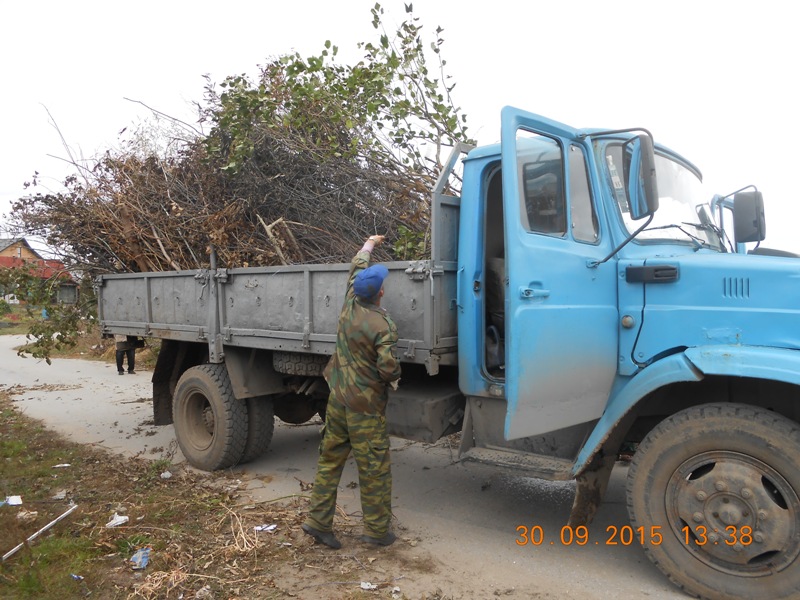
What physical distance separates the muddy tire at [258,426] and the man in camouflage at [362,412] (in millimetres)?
1891

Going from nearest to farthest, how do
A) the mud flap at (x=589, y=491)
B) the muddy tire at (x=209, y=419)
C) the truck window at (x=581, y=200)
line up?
1. the mud flap at (x=589, y=491)
2. the truck window at (x=581, y=200)
3. the muddy tire at (x=209, y=419)

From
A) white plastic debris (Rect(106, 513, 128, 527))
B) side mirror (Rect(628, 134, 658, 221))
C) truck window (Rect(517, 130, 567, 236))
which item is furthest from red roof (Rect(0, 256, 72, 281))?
side mirror (Rect(628, 134, 658, 221))

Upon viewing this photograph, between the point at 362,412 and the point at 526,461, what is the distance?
1076mm

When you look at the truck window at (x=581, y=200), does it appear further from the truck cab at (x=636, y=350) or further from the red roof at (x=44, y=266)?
the red roof at (x=44, y=266)

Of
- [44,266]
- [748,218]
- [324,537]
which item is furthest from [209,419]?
[748,218]

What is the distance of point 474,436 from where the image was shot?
13.9ft

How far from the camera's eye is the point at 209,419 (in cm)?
599

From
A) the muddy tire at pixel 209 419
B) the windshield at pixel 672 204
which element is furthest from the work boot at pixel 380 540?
the windshield at pixel 672 204

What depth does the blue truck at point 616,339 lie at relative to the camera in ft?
10.6

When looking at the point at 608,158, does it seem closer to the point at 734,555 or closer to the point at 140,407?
the point at 734,555

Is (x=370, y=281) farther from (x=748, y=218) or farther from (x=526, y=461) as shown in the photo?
(x=748, y=218)

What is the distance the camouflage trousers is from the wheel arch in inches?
48.6

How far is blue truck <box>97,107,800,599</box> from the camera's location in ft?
10.6
